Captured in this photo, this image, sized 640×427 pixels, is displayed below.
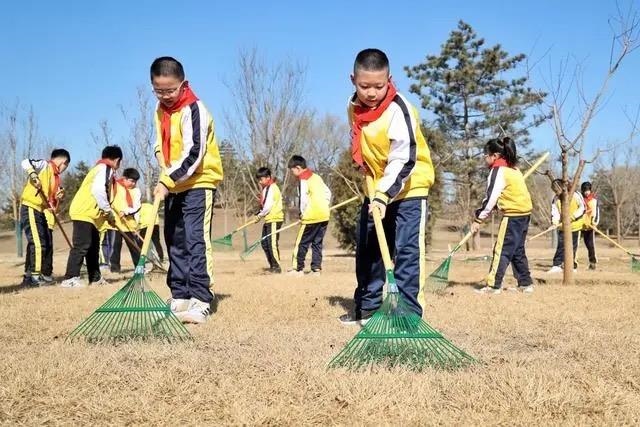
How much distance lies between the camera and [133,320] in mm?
4070

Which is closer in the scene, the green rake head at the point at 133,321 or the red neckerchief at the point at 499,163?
the green rake head at the point at 133,321

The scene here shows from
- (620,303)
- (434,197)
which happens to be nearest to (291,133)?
(434,197)

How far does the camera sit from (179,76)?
15.6 feet

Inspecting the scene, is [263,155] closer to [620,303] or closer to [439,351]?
[620,303]

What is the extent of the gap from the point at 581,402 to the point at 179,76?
141 inches

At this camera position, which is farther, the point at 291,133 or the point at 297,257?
the point at 291,133

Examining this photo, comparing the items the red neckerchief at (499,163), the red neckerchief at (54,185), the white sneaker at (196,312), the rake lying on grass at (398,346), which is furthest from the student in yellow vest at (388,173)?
→ the red neckerchief at (54,185)

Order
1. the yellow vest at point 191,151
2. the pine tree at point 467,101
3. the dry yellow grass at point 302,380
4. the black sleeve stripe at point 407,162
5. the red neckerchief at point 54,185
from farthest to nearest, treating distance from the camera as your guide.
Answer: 1. the pine tree at point 467,101
2. the red neckerchief at point 54,185
3. the yellow vest at point 191,151
4. the black sleeve stripe at point 407,162
5. the dry yellow grass at point 302,380

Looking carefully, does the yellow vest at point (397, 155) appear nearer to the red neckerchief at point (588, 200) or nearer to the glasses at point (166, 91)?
the glasses at point (166, 91)

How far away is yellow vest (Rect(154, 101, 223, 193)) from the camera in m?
4.73

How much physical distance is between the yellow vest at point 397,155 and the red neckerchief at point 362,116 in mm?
29

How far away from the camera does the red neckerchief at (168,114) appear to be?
4871 mm

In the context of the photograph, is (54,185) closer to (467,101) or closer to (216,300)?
(216,300)

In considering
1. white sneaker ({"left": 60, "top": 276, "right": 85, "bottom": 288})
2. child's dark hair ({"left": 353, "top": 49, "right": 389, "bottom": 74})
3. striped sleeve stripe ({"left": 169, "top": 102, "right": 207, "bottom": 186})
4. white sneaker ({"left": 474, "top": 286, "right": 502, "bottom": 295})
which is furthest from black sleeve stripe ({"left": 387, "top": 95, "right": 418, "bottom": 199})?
white sneaker ({"left": 60, "top": 276, "right": 85, "bottom": 288})
